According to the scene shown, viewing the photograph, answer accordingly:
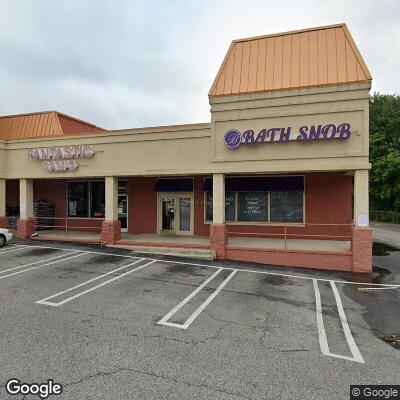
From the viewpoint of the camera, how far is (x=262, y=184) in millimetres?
16438

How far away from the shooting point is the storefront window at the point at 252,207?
16.8m

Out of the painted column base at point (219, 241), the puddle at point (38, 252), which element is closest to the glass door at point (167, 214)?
the painted column base at point (219, 241)

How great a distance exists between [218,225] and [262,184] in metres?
4.02

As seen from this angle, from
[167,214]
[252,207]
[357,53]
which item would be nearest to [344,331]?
[252,207]

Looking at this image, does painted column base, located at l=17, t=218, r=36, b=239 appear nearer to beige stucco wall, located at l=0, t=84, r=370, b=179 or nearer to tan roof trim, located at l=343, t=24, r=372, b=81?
beige stucco wall, located at l=0, t=84, r=370, b=179

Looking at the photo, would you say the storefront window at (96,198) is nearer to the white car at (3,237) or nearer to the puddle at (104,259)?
the white car at (3,237)

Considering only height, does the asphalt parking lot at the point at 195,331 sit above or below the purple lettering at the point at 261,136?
below

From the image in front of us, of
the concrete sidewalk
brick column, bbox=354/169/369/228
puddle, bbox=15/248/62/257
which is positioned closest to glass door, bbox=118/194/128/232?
puddle, bbox=15/248/62/257

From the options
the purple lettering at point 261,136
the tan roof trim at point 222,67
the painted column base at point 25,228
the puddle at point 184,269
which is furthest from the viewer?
the painted column base at point 25,228

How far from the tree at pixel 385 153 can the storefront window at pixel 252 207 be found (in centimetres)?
2885

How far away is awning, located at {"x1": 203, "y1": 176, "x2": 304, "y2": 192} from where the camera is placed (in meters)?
16.1

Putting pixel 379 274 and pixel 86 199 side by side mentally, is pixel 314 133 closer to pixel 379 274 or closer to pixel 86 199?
pixel 379 274

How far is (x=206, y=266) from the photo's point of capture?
12680 millimetres

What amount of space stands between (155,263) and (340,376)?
8845 millimetres
